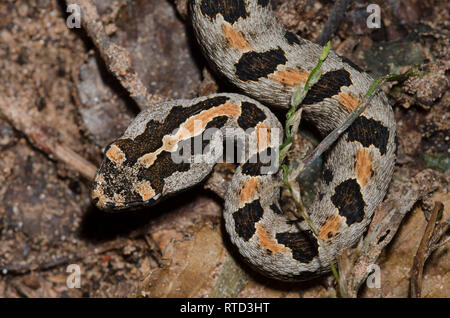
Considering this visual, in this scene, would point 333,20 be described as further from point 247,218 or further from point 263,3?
point 247,218

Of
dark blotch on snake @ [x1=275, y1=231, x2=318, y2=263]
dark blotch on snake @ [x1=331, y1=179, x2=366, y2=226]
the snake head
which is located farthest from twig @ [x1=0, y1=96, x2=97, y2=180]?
dark blotch on snake @ [x1=331, y1=179, x2=366, y2=226]

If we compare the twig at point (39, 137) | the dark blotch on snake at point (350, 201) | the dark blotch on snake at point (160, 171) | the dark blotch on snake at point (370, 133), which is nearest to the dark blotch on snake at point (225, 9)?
the dark blotch on snake at point (160, 171)

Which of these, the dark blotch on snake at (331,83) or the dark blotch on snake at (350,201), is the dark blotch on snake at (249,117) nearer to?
the dark blotch on snake at (331,83)

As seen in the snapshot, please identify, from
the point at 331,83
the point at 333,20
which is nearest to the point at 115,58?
the point at 331,83

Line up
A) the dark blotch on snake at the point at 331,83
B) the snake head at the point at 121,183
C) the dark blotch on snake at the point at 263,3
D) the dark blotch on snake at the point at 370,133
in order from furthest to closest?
the dark blotch on snake at the point at 263,3 → the dark blotch on snake at the point at 331,83 → the dark blotch on snake at the point at 370,133 → the snake head at the point at 121,183

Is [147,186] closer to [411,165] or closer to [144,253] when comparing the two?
[144,253]

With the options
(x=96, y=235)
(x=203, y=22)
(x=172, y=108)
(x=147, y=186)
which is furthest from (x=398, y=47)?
(x=96, y=235)
